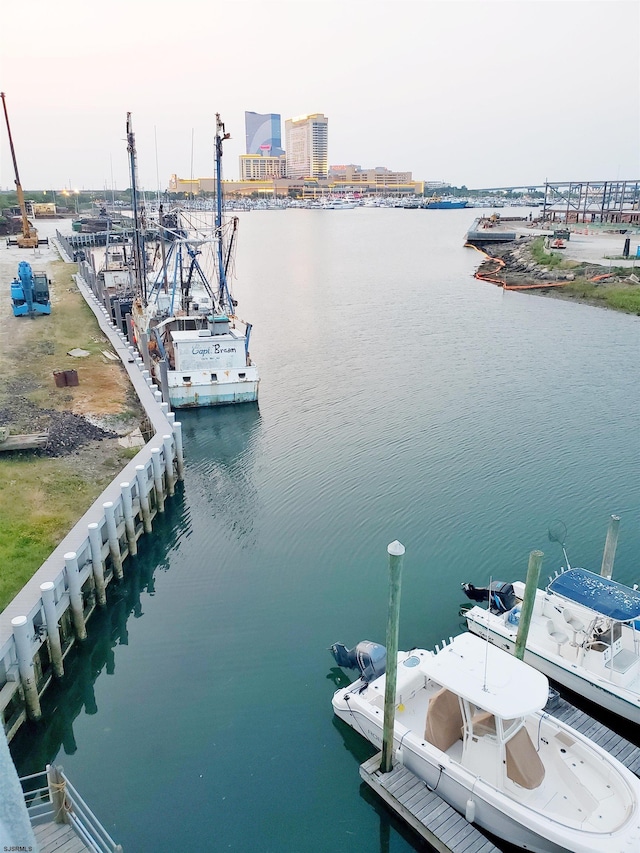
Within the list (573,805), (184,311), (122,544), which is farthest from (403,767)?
(184,311)

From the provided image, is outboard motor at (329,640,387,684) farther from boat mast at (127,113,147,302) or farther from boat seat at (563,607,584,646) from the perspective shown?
boat mast at (127,113,147,302)

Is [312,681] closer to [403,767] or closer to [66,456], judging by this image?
[403,767]

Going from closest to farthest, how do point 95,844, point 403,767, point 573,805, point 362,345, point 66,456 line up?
point 95,844 < point 573,805 < point 403,767 < point 66,456 < point 362,345

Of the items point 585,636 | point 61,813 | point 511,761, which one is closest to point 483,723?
point 511,761

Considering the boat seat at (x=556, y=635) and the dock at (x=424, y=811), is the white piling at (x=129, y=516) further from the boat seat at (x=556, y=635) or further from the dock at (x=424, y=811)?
the boat seat at (x=556, y=635)

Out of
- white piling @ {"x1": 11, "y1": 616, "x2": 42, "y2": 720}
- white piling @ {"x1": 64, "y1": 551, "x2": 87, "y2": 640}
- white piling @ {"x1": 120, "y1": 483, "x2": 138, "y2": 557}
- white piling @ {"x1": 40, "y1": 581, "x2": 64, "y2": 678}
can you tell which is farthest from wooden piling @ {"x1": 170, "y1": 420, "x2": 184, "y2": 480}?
white piling @ {"x1": 11, "y1": 616, "x2": 42, "y2": 720}

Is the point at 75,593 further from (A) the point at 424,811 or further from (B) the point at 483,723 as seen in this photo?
(B) the point at 483,723
